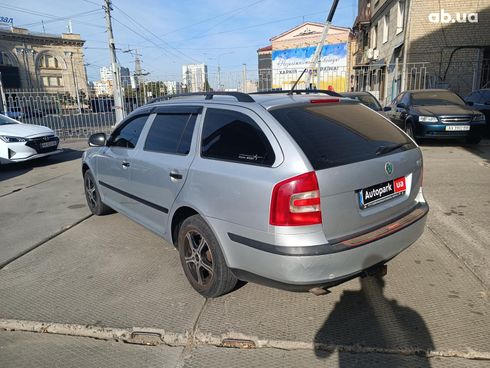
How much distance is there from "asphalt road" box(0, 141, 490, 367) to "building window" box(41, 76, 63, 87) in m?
72.4

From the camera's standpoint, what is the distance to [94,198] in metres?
5.37

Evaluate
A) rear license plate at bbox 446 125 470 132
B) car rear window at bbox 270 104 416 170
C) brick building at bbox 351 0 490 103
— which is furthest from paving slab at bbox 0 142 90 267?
brick building at bbox 351 0 490 103

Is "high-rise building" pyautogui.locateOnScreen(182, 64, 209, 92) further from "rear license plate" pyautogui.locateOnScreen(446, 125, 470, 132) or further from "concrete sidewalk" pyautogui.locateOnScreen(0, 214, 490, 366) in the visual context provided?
"concrete sidewalk" pyautogui.locateOnScreen(0, 214, 490, 366)

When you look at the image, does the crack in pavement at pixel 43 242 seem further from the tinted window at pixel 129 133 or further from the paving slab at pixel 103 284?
the tinted window at pixel 129 133

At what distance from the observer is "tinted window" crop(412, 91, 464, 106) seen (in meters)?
10.3

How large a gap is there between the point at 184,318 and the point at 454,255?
2.77m

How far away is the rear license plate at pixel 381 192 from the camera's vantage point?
2623 mm

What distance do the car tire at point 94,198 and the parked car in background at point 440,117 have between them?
8.03 metres

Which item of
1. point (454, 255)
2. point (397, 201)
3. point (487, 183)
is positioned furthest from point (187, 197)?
point (487, 183)

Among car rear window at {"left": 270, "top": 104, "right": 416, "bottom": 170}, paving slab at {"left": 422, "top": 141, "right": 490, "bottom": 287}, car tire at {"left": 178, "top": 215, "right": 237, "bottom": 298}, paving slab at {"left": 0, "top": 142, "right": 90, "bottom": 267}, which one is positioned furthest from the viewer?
paving slab at {"left": 0, "top": 142, "right": 90, "bottom": 267}

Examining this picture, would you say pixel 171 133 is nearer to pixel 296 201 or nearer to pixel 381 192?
pixel 296 201

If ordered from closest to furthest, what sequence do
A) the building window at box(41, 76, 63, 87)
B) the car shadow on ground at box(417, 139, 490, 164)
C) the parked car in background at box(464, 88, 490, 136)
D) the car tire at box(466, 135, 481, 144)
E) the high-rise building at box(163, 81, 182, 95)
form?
the car shadow on ground at box(417, 139, 490, 164) → the car tire at box(466, 135, 481, 144) → the parked car in background at box(464, 88, 490, 136) → the high-rise building at box(163, 81, 182, 95) → the building window at box(41, 76, 63, 87)

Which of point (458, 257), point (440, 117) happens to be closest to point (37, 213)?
point (458, 257)

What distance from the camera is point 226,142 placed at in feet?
9.46
